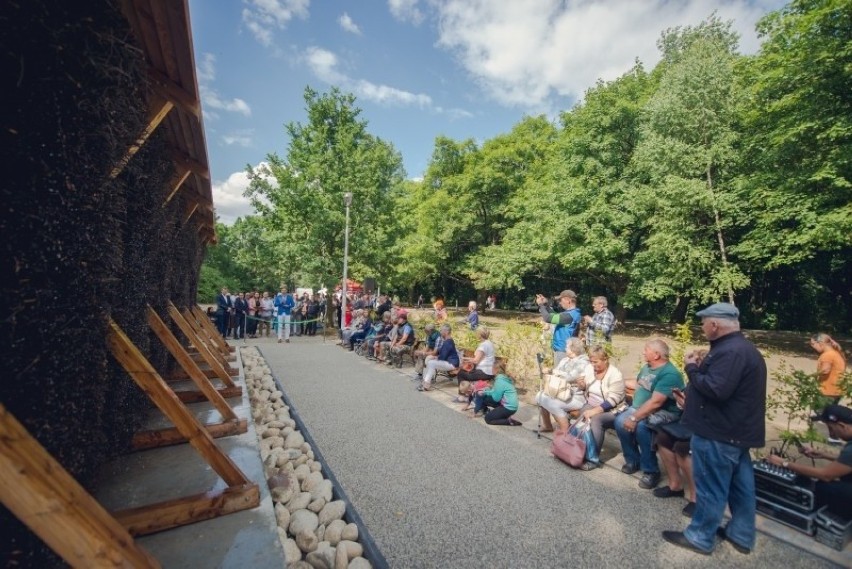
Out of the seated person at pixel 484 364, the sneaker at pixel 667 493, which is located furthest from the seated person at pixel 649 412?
the seated person at pixel 484 364

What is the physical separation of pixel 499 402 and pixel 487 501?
98.8 inches

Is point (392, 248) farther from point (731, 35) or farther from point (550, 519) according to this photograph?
point (731, 35)

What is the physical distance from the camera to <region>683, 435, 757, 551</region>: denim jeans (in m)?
3.02

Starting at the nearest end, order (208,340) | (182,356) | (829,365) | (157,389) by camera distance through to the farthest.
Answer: (157,389) < (182,356) < (829,365) < (208,340)

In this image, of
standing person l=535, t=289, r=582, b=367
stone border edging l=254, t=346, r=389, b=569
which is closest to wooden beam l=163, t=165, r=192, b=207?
stone border edging l=254, t=346, r=389, b=569

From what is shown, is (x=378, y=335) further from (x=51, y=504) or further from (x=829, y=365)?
(x=51, y=504)

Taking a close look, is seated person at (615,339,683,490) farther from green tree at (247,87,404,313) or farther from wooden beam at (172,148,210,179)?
green tree at (247,87,404,313)

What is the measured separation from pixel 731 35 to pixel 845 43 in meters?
14.1

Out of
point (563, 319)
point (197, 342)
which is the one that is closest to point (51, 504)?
point (197, 342)

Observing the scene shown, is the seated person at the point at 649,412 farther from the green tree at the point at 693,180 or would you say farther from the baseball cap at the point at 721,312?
the green tree at the point at 693,180

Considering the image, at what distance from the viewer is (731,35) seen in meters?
22.0

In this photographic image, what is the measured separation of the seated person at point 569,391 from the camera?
16.7 ft

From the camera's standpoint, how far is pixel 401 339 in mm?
10352

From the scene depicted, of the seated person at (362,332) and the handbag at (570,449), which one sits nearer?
the handbag at (570,449)
